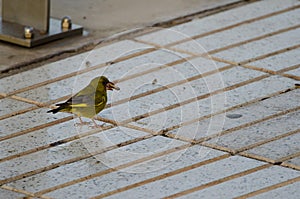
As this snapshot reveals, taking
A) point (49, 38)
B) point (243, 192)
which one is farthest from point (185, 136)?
point (49, 38)

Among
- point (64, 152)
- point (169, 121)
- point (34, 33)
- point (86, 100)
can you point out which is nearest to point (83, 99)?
point (86, 100)

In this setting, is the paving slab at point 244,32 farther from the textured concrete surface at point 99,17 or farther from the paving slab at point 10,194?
the paving slab at point 10,194

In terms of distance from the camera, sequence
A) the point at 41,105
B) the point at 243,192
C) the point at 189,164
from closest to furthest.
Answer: the point at 243,192, the point at 189,164, the point at 41,105

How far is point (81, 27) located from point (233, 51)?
862 mm

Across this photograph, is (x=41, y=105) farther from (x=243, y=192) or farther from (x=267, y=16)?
(x=267, y=16)

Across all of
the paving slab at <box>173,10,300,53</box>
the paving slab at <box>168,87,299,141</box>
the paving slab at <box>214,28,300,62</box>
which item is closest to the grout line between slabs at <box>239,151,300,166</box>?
the paving slab at <box>168,87,299,141</box>

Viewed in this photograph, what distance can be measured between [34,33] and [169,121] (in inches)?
50.0

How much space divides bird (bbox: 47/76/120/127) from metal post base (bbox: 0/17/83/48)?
106 cm

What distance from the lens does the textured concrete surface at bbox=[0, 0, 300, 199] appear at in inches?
133

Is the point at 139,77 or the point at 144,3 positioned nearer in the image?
the point at 139,77

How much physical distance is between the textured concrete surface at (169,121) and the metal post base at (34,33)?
28cm

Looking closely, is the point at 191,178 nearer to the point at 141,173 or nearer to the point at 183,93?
the point at 141,173

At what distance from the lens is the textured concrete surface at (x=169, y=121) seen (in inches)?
133

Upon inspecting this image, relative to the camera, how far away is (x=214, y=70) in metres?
4.46
